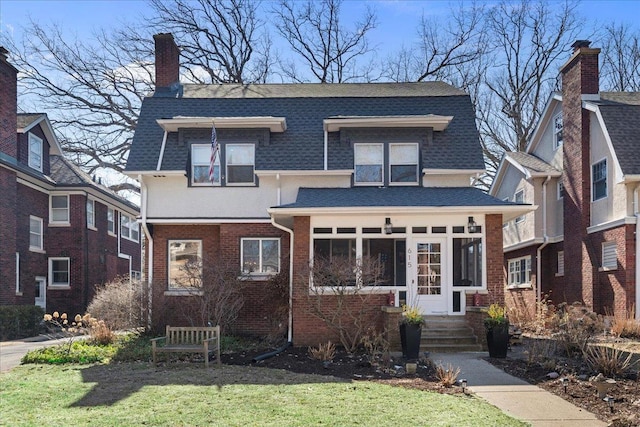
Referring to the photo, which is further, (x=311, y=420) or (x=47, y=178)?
(x=47, y=178)

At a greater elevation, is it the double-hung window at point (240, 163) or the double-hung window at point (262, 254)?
the double-hung window at point (240, 163)

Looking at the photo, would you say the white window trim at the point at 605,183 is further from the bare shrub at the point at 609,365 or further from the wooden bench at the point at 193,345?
the wooden bench at the point at 193,345

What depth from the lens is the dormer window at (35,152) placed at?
2392cm

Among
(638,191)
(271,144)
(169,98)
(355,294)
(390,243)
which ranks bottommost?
(355,294)

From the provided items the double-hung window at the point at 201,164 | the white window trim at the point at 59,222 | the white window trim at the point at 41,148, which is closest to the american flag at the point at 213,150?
the double-hung window at the point at 201,164

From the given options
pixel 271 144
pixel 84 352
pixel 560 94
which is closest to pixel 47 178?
pixel 271 144

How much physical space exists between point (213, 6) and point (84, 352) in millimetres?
25305

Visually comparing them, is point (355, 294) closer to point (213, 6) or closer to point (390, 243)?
point (390, 243)

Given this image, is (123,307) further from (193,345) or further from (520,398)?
(520,398)

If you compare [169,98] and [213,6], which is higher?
[213,6]

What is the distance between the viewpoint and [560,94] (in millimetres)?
22109

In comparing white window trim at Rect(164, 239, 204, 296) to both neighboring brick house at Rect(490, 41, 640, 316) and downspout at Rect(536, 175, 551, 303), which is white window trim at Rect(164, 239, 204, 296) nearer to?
neighboring brick house at Rect(490, 41, 640, 316)

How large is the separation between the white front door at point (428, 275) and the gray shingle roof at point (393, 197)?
105 cm

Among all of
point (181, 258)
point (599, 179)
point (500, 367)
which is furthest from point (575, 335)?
point (181, 258)
